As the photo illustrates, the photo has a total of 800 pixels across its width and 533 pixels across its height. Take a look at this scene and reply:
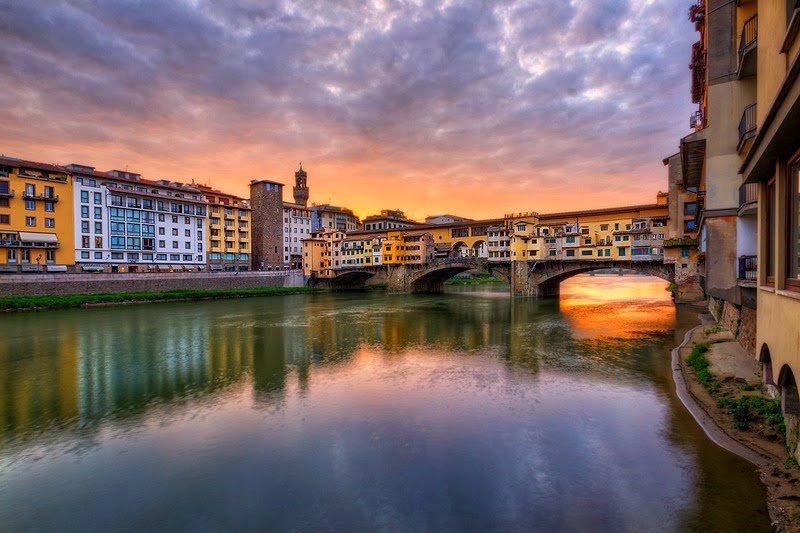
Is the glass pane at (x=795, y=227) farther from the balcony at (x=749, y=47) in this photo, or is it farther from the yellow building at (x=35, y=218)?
the yellow building at (x=35, y=218)

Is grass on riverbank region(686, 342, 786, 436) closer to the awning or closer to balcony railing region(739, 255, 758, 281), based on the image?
balcony railing region(739, 255, 758, 281)

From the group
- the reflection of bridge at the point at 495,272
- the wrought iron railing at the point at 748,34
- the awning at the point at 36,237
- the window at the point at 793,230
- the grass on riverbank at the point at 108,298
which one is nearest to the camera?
the window at the point at 793,230

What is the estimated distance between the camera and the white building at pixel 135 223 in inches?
2092

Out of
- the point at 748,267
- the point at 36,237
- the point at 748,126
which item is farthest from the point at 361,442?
the point at 36,237

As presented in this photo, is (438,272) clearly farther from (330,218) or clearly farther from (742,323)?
(742,323)

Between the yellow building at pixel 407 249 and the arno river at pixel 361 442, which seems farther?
the yellow building at pixel 407 249

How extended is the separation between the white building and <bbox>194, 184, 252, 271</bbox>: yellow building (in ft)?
4.81

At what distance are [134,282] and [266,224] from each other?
86.2ft

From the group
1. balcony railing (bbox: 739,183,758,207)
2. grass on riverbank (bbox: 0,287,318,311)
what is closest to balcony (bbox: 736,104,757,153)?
balcony railing (bbox: 739,183,758,207)

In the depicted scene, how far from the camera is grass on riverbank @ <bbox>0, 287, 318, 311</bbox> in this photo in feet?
127

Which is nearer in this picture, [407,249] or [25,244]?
[25,244]

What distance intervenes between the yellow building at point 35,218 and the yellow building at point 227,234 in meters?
18.8

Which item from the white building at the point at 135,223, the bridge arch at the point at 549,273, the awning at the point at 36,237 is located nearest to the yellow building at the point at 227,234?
the white building at the point at 135,223

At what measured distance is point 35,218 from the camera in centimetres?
4844
